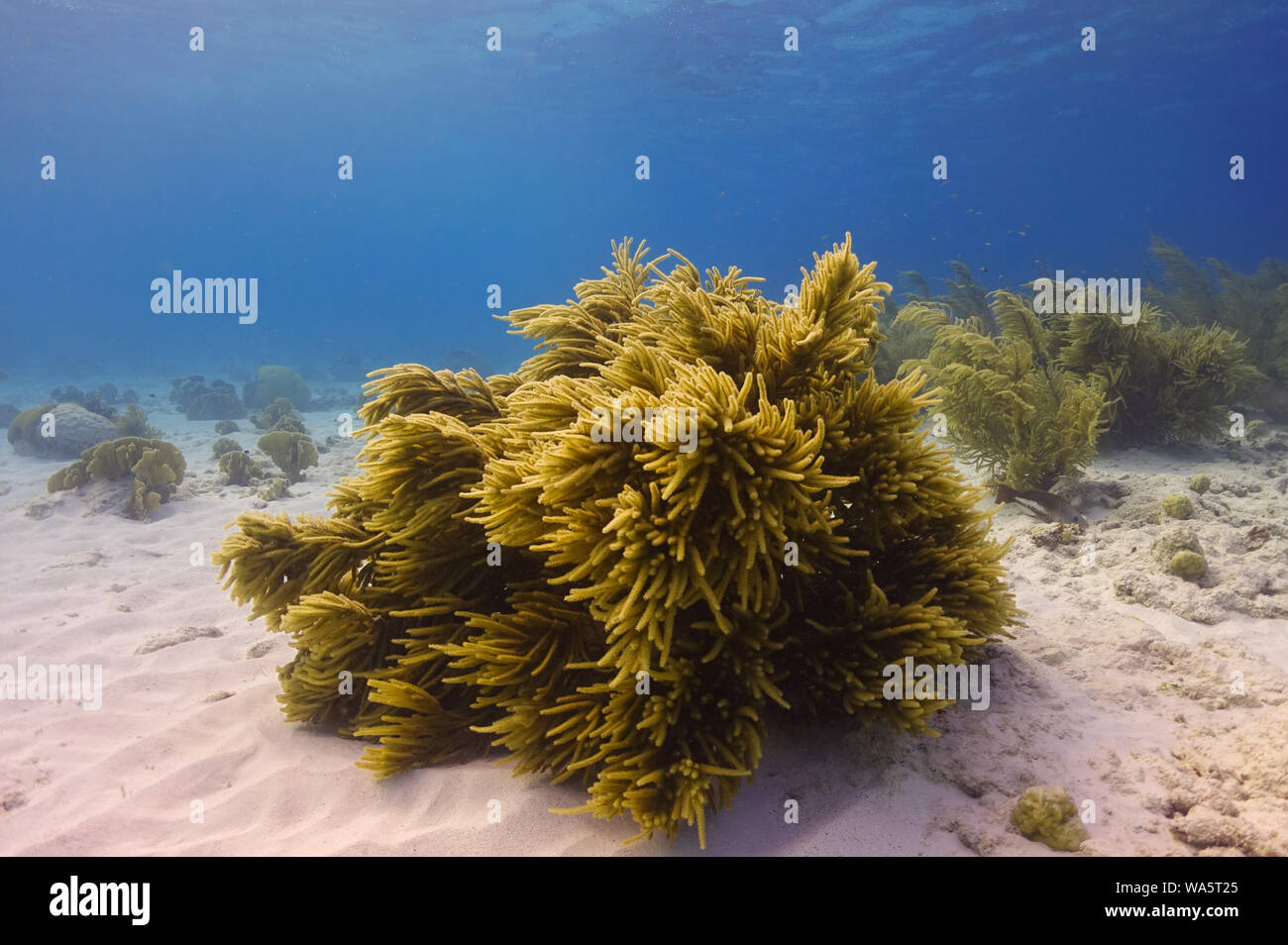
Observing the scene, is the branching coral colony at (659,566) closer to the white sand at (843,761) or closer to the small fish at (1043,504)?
the white sand at (843,761)

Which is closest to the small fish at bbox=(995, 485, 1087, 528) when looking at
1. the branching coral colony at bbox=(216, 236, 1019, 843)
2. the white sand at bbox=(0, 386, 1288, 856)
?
the white sand at bbox=(0, 386, 1288, 856)

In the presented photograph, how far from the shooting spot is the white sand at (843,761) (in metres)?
2.24

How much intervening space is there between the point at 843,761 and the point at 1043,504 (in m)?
4.72

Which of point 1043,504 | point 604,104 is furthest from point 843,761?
point 604,104

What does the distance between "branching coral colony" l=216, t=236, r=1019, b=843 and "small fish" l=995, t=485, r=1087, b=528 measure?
385 cm

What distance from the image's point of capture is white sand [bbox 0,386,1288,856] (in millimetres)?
2242

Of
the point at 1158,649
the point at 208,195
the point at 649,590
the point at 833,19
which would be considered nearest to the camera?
the point at 649,590

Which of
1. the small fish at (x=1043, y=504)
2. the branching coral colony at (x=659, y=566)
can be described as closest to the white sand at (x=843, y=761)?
the branching coral colony at (x=659, y=566)

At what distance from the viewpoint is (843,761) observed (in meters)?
2.52

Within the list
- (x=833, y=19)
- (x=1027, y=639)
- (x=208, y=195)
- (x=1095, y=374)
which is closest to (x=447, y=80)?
(x=833, y=19)

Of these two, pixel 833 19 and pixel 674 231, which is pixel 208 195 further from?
pixel 833 19

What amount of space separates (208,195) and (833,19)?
134m

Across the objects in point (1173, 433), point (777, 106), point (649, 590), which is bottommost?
point (649, 590)

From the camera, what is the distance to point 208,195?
124 metres
